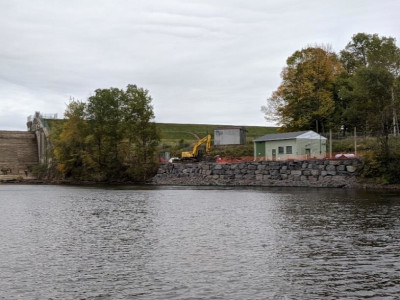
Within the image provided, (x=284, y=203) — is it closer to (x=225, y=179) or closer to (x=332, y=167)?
(x=332, y=167)

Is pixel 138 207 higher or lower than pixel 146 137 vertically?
lower

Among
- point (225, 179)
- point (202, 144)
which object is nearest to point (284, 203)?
point (225, 179)

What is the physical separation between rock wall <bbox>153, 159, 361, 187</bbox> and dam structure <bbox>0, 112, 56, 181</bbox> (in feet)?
119

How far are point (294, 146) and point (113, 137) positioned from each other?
33985 millimetres

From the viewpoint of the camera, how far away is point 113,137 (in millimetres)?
92875

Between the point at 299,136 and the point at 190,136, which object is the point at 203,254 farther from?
the point at 190,136

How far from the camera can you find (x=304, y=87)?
3447 inches

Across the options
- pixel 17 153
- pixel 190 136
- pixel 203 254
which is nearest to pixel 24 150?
pixel 17 153

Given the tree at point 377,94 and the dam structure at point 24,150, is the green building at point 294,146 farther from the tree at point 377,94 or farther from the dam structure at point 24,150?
the dam structure at point 24,150

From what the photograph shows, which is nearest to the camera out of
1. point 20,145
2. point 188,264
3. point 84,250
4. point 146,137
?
point 188,264

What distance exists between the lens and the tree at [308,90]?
87.6m

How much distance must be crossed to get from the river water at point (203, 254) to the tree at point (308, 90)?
52.0 meters

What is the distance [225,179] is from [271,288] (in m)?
66.6

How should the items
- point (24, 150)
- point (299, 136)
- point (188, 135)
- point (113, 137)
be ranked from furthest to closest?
point (188, 135)
point (24, 150)
point (113, 137)
point (299, 136)
